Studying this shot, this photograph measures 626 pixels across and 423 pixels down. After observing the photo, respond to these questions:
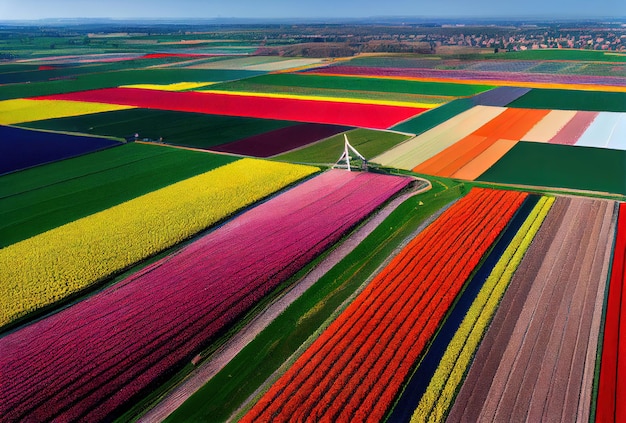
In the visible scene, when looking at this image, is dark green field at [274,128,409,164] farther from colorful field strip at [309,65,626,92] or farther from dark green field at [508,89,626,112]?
colorful field strip at [309,65,626,92]

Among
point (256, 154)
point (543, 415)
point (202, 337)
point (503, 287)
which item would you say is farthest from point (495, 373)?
point (256, 154)

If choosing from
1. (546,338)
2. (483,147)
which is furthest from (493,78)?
(546,338)

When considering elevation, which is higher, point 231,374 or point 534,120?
point 534,120

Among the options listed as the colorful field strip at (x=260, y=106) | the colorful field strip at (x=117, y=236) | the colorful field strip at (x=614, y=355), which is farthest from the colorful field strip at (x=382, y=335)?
the colorful field strip at (x=260, y=106)

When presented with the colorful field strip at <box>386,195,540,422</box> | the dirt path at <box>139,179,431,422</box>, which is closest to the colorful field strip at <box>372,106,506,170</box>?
the dirt path at <box>139,179,431,422</box>

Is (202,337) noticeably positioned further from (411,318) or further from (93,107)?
(93,107)

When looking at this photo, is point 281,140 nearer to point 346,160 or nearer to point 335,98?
point 346,160

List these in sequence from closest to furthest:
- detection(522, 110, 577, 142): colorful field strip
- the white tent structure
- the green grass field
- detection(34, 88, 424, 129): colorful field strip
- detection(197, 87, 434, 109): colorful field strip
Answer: the green grass field, the white tent structure, detection(522, 110, 577, 142): colorful field strip, detection(34, 88, 424, 129): colorful field strip, detection(197, 87, 434, 109): colorful field strip
